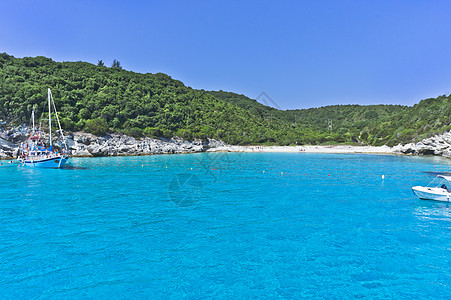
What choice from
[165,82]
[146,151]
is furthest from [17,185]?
[165,82]

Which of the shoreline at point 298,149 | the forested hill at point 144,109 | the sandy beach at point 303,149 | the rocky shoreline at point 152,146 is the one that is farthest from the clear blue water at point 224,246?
the sandy beach at point 303,149

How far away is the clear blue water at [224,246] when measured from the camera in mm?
9055

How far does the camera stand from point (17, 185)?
28797 millimetres

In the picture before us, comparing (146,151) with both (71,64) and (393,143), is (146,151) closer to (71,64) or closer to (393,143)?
(71,64)

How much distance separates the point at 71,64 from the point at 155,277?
443 feet

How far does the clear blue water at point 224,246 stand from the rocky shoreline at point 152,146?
56101mm

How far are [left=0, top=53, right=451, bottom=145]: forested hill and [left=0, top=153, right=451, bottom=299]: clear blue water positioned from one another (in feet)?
223

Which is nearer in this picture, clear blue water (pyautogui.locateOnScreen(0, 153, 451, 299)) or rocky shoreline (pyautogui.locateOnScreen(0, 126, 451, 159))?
clear blue water (pyautogui.locateOnScreen(0, 153, 451, 299))

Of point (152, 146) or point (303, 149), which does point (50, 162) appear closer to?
point (152, 146)

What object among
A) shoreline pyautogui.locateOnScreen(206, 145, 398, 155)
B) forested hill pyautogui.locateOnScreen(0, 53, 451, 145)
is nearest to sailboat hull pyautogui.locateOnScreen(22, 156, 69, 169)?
forested hill pyautogui.locateOnScreen(0, 53, 451, 145)

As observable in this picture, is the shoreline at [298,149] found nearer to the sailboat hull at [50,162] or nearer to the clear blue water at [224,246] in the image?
the sailboat hull at [50,162]

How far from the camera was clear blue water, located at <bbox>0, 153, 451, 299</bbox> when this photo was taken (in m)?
9.05

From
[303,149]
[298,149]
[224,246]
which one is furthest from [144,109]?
[224,246]

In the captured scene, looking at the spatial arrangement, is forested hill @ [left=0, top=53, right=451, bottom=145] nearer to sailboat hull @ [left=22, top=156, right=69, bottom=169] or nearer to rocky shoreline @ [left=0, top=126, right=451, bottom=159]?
rocky shoreline @ [left=0, top=126, right=451, bottom=159]
